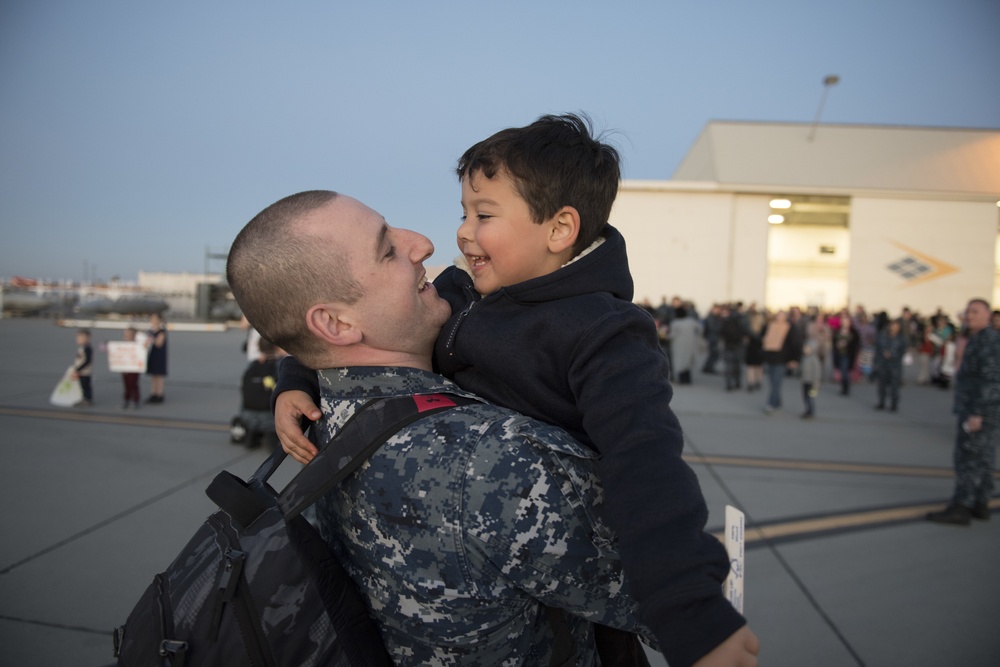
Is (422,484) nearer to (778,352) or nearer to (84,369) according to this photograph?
(84,369)

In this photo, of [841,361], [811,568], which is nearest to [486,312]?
[811,568]

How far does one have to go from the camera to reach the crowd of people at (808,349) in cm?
1045

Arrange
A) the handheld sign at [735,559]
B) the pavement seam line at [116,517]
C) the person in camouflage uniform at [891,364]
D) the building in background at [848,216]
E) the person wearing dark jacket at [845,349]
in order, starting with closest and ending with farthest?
the handheld sign at [735,559]
the pavement seam line at [116,517]
the person in camouflage uniform at [891,364]
the person wearing dark jacket at [845,349]
the building in background at [848,216]

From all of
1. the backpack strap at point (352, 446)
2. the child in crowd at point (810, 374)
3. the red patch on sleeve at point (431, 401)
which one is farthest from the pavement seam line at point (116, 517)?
the child in crowd at point (810, 374)

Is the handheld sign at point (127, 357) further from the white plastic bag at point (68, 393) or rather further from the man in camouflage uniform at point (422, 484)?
the man in camouflage uniform at point (422, 484)

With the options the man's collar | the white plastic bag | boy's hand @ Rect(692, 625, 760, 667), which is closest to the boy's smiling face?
the man's collar

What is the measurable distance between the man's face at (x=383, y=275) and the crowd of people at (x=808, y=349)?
818 centimetres

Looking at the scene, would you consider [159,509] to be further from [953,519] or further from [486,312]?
[953,519]

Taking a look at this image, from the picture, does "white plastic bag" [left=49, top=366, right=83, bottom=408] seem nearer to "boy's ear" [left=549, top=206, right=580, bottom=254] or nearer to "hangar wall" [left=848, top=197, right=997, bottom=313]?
"boy's ear" [left=549, top=206, right=580, bottom=254]

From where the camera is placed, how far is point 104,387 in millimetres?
10102

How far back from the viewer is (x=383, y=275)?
1.29m

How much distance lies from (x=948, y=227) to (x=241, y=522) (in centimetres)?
3137

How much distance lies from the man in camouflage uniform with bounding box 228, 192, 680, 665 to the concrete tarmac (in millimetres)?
2613

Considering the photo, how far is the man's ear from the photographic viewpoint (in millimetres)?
1259
